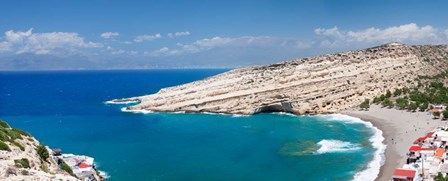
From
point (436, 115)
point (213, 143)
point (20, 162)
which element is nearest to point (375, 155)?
point (213, 143)

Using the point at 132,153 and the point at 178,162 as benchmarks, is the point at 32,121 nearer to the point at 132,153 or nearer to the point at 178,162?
the point at 132,153

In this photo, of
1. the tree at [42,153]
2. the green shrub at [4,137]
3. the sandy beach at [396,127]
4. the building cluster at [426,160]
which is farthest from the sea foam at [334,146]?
the green shrub at [4,137]

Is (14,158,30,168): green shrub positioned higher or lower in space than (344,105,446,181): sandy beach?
higher

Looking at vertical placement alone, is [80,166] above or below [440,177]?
above

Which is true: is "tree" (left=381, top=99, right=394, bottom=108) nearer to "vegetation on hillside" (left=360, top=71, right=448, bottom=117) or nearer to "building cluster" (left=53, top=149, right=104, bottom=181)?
"vegetation on hillside" (left=360, top=71, right=448, bottom=117)

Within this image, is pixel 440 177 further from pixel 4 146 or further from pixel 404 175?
pixel 4 146

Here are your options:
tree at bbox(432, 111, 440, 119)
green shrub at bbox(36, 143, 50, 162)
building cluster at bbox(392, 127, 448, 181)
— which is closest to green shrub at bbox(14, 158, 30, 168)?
green shrub at bbox(36, 143, 50, 162)
